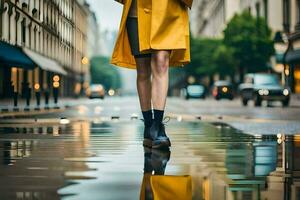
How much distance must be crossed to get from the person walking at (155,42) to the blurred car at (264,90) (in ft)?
83.8

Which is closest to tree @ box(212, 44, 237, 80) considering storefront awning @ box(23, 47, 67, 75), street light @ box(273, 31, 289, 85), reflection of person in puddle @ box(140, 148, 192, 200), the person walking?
street light @ box(273, 31, 289, 85)

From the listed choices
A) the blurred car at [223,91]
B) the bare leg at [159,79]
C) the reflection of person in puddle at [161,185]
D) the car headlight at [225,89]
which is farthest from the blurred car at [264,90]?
the reflection of person in puddle at [161,185]

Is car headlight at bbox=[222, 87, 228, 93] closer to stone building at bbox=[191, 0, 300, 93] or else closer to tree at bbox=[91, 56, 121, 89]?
stone building at bbox=[191, 0, 300, 93]

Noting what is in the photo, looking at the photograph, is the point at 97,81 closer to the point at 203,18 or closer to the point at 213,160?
the point at 203,18

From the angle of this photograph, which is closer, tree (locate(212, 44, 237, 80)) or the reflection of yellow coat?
the reflection of yellow coat

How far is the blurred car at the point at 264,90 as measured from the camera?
31.3 metres

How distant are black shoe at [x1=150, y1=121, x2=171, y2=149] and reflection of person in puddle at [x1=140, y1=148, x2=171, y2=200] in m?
0.09

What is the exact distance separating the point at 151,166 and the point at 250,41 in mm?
57543

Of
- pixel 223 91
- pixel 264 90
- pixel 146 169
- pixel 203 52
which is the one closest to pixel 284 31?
Result: pixel 223 91

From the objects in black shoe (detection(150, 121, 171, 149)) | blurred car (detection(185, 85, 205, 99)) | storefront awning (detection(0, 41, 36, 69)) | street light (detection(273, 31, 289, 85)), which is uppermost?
street light (detection(273, 31, 289, 85))

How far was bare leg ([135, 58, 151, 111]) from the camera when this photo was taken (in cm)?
616

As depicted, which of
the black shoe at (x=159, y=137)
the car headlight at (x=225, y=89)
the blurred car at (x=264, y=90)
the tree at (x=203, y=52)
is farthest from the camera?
the tree at (x=203, y=52)

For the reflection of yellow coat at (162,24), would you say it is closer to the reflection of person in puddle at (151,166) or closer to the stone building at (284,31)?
the reflection of person in puddle at (151,166)

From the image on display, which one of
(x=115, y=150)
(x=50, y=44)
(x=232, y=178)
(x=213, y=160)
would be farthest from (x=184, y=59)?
(x=50, y=44)
